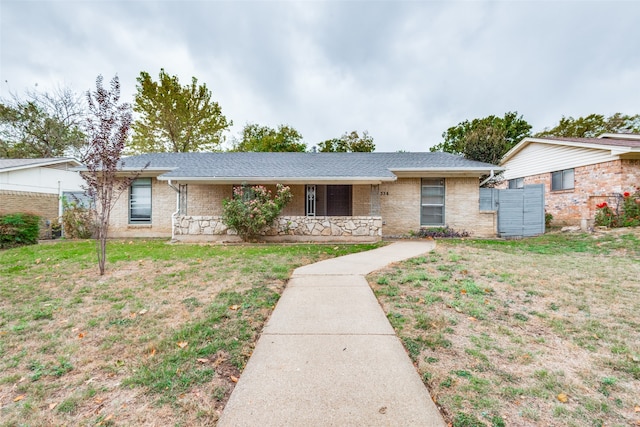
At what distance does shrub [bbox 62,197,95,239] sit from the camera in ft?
36.4

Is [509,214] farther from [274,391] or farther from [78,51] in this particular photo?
[78,51]

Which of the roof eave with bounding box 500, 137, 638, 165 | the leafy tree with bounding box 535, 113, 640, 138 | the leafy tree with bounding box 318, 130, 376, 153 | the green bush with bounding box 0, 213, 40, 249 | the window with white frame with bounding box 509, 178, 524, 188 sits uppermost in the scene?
the leafy tree with bounding box 535, 113, 640, 138

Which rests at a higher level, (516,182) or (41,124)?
(41,124)

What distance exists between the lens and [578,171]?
41.7ft

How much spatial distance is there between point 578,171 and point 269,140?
909 inches

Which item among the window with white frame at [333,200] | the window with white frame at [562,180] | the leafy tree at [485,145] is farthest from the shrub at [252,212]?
the window with white frame at [562,180]

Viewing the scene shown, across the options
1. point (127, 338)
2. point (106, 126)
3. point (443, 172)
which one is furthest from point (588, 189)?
point (106, 126)

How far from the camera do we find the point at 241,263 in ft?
20.8

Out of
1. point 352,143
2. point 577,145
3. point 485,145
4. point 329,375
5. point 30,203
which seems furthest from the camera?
point 352,143

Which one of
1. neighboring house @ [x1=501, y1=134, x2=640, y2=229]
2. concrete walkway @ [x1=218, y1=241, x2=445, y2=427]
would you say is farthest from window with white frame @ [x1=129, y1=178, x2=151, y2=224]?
neighboring house @ [x1=501, y1=134, x2=640, y2=229]

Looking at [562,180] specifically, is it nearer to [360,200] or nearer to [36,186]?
[360,200]

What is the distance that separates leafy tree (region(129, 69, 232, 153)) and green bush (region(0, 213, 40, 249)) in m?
18.4

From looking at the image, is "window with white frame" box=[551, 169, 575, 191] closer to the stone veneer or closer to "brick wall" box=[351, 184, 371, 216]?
"brick wall" box=[351, 184, 371, 216]

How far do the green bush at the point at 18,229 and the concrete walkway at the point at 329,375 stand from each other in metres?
11.3
